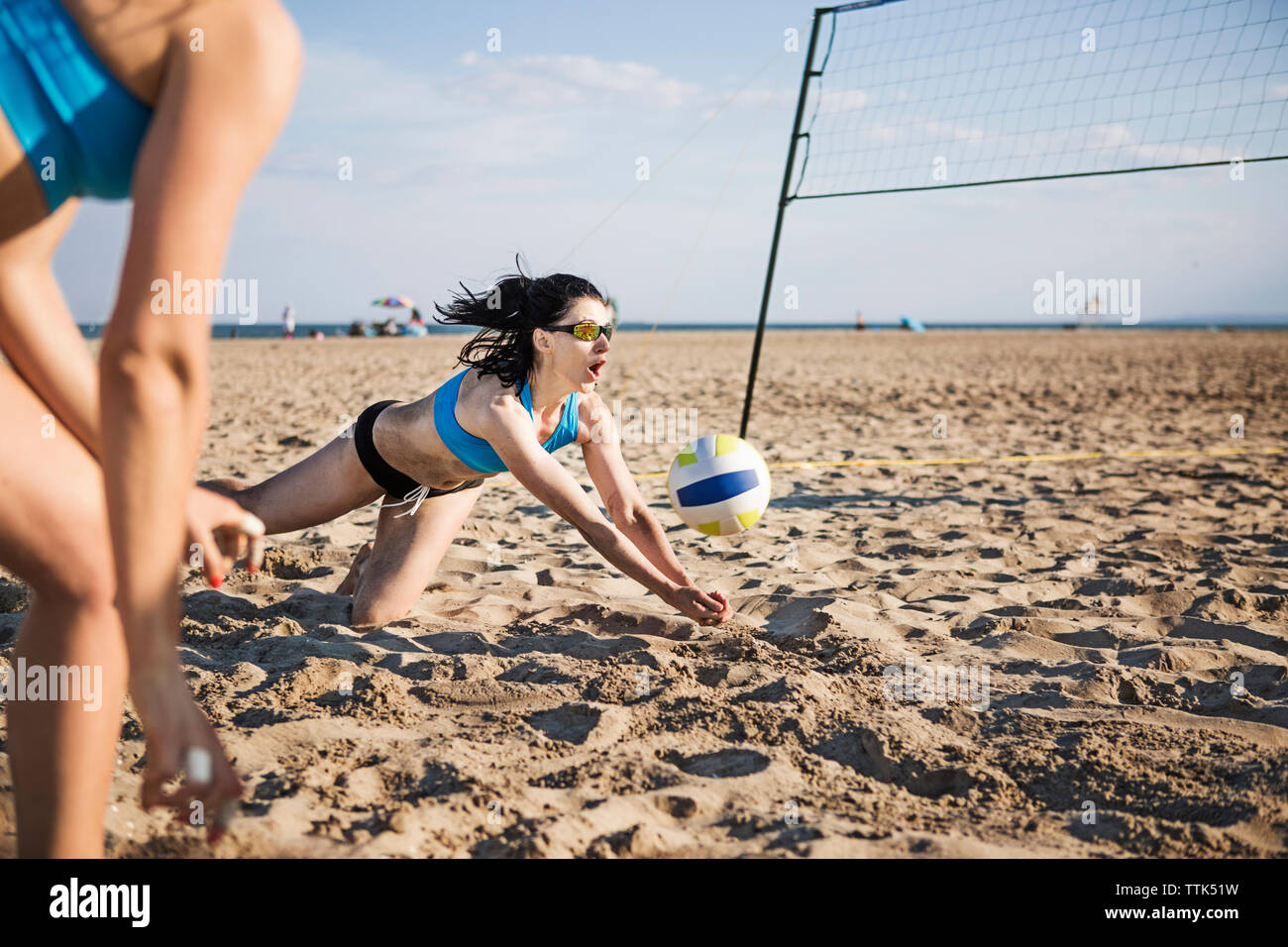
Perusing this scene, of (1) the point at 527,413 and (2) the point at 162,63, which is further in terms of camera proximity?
(1) the point at 527,413

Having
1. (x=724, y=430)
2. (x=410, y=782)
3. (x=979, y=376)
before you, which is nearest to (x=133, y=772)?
(x=410, y=782)

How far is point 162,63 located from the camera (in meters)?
0.95

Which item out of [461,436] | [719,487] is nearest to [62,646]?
[461,436]

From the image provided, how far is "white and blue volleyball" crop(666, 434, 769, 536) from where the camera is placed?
3.47 metres

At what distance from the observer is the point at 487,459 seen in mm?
2994

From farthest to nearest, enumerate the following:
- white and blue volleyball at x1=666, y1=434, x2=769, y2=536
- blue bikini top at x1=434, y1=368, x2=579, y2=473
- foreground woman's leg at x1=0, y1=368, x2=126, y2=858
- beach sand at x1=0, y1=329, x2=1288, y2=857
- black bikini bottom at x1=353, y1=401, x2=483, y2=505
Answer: white and blue volleyball at x1=666, y1=434, x2=769, y2=536 → black bikini bottom at x1=353, y1=401, x2=483, y2=505 → blue bikini top at x1=434, y1=368, x2=579, y2=473 → beach sand at x1=0, y1=329, x2=1288, y2=857 → foreground woman's leg at x1=0, y1=368, x2=126, y2=858

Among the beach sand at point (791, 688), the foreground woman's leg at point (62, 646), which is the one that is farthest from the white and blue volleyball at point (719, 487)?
the foreground woman's leg at point (62, 646)

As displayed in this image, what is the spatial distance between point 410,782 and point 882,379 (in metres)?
11.8

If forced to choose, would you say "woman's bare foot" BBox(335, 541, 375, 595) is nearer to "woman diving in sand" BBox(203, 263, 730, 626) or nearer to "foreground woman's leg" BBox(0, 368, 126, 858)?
"woman diving in sand" BBox(203, 263, 730, 626)

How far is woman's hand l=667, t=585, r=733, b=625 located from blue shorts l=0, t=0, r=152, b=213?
207 cm

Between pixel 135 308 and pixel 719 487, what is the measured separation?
8.86 feet

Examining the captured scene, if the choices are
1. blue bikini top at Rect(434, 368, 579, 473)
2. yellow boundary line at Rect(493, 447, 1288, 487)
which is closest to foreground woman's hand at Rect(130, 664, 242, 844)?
blue bikini top at Rect(434, 368, 579, 473)
